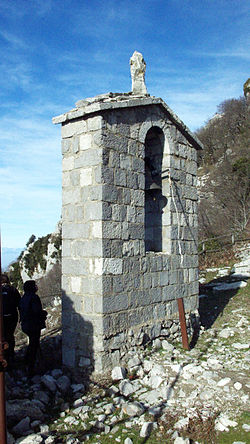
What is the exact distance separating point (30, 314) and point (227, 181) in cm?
1879

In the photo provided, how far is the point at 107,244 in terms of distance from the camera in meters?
5.09

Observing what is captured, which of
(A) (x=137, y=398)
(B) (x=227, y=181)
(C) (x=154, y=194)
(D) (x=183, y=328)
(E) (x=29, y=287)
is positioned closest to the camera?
(A) (x=137, y=398)

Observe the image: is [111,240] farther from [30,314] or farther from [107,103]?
[107,103]

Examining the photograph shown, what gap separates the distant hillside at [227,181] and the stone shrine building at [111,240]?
12676mm

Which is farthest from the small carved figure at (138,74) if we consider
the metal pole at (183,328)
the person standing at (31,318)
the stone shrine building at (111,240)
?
the person standing at (31,318)

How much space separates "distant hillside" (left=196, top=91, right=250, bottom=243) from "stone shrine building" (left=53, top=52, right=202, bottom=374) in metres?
12.7

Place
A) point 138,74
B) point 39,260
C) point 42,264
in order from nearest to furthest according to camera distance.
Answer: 1. point 138,74
2. point 42,264
3. point 39,260

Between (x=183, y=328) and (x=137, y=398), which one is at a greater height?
(x=183, y=328)

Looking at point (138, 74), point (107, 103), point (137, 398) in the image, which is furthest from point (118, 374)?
point (138, 74)

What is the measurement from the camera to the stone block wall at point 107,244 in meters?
5.06

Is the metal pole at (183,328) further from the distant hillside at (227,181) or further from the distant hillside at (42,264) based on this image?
the distant hillside at (42,264)

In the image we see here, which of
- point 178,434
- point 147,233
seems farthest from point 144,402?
point 147,233

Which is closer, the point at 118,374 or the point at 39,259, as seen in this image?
the point at 118,374

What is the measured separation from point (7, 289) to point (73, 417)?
2175 mm
